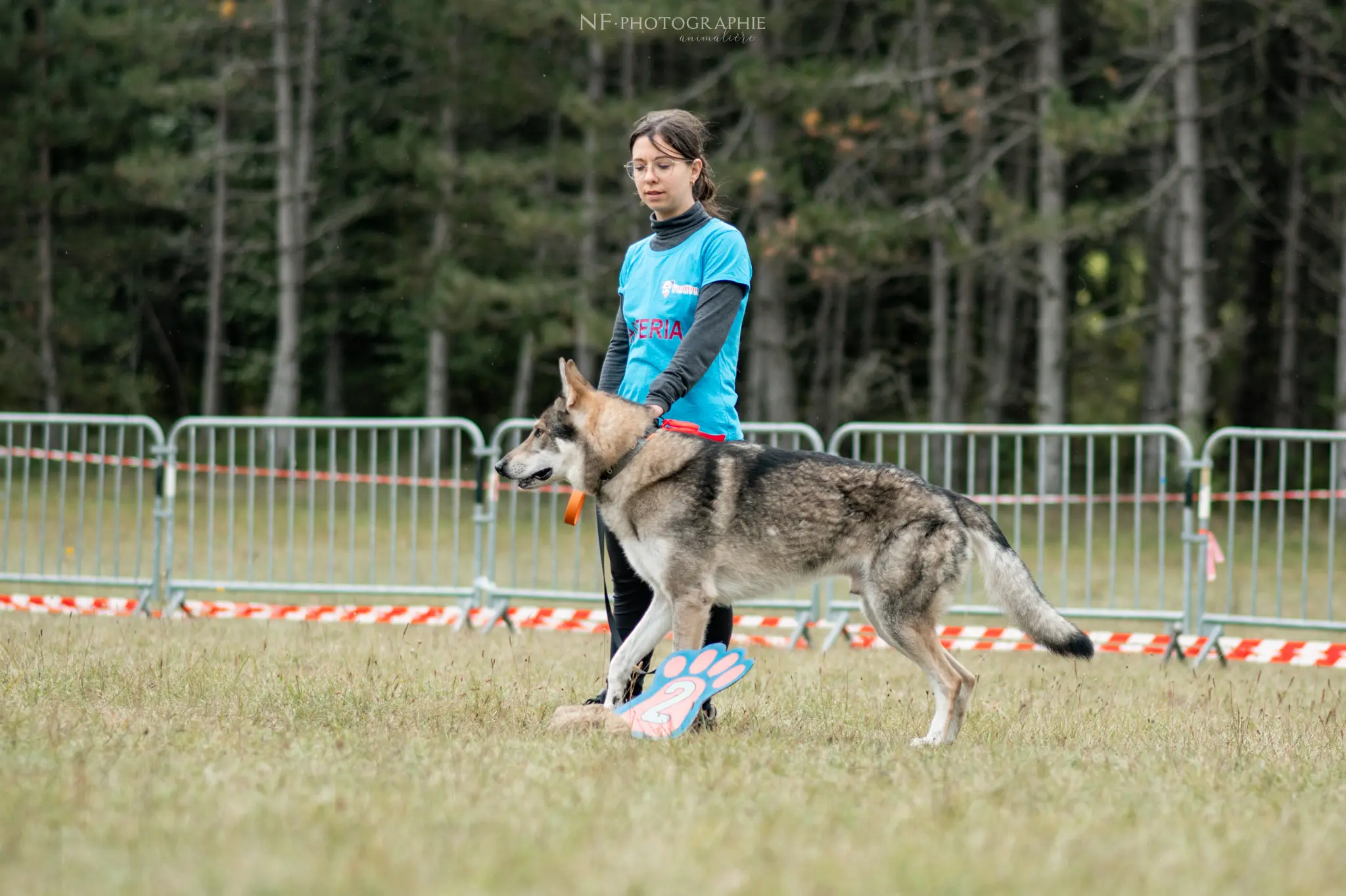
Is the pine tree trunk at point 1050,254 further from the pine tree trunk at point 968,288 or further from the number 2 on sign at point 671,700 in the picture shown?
the number 2 on sign at point 671,700

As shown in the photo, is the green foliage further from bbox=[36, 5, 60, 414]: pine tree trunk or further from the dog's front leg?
the dog's front leg

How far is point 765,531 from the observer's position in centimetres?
620

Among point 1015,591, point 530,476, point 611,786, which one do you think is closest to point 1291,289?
point 1015,591

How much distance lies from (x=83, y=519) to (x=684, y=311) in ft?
27.4

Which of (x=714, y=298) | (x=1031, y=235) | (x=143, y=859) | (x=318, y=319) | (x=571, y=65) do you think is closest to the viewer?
(x=143, y=859)

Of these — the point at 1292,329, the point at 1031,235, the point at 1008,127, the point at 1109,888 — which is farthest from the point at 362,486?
the point at 1109,888

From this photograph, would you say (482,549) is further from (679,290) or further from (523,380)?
(523,380)

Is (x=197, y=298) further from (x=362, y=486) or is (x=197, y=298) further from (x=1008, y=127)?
(x=1008, y=127)

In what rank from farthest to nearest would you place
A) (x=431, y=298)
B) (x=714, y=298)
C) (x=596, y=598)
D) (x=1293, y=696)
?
(x=431, y=298), (x=596, y=598), (x=1293, y=696), (x=714, y=298)

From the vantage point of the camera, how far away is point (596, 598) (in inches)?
435

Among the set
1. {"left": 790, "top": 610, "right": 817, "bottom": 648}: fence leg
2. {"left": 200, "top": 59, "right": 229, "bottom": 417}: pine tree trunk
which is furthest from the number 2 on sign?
{"left": 200, "top": 59, "right": 229, "bottom": 417}: pine tree trunk

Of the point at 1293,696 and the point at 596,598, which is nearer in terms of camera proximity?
the point at 1293,696

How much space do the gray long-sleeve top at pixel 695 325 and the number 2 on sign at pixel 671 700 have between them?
1125 mm

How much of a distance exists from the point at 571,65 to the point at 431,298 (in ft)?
18.5
